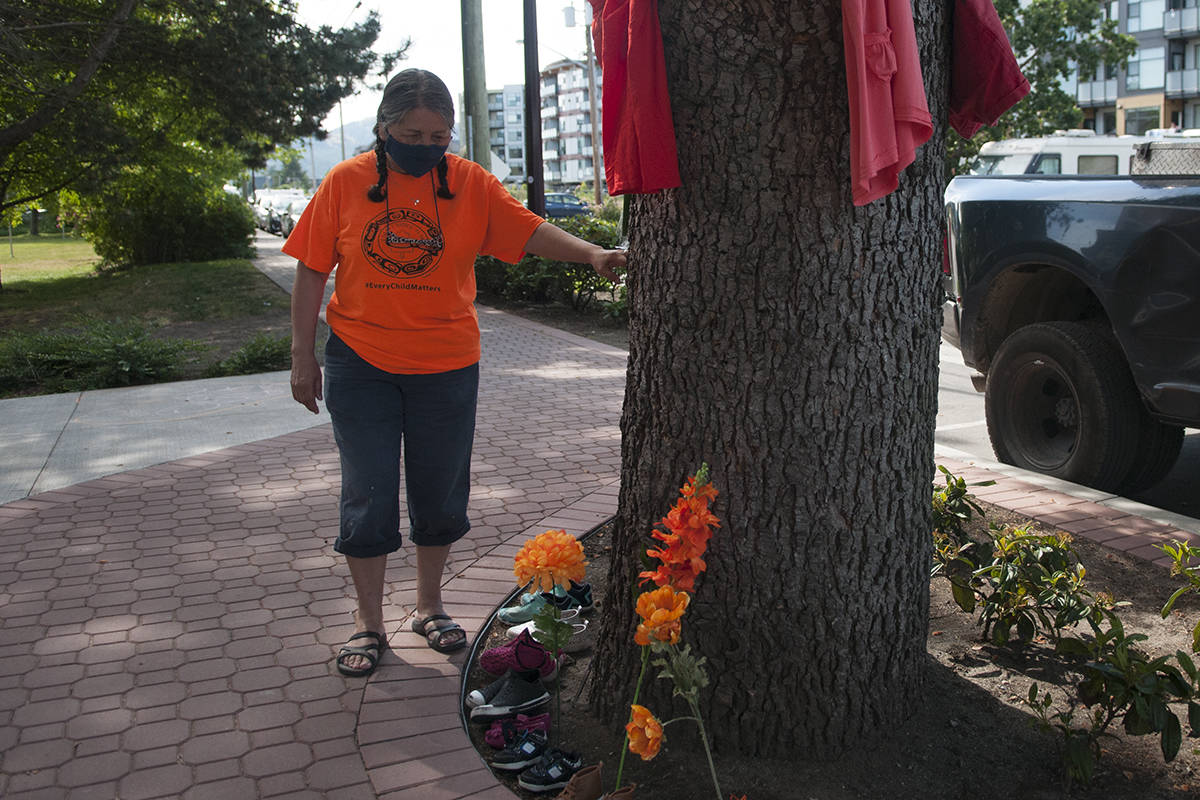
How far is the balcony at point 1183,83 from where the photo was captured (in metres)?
52.0

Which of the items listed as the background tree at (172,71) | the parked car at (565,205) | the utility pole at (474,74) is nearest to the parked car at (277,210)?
the parked car at (565,205)

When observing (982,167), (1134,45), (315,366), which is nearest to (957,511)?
(315,366)

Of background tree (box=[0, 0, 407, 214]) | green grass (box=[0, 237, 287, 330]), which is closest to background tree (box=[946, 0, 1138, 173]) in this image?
background tree (box=[0, 0, 407, 214])

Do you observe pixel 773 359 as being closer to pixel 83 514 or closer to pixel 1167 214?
pixel 1167 214

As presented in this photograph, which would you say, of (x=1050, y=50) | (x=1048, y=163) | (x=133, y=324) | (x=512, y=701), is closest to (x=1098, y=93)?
(x=1050, y=50)

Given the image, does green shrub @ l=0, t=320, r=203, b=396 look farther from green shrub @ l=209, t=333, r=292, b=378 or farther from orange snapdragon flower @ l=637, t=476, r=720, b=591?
orange snapdragon flower @ l=637, t=476, r=720, b=591

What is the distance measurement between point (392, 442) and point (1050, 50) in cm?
2696

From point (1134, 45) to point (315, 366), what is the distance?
1224 inches

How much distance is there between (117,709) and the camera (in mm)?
3123

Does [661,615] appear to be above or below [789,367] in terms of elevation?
below

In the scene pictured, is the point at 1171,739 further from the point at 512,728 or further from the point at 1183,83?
the point at 1183,83

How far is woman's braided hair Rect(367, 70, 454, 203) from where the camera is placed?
3074mm

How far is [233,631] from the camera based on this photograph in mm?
3670

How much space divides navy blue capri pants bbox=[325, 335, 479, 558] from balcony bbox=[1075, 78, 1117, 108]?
5991cm
